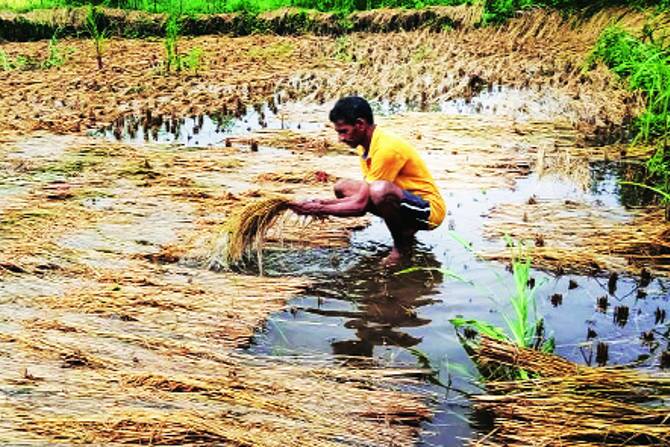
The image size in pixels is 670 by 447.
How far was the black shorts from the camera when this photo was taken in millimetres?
4402

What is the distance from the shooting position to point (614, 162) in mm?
6621

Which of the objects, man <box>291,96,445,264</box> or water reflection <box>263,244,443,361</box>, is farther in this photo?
man <box>291,96,445,264</box>

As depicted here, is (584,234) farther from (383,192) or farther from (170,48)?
(170,48)

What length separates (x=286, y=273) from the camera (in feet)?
14.2

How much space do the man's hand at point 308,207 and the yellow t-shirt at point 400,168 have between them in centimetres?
38

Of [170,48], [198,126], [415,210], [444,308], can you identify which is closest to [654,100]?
[415,210]

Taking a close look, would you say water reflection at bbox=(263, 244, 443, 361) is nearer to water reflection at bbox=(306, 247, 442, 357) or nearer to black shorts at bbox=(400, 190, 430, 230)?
water reflection at bbox=(306, 247, 442, 357)

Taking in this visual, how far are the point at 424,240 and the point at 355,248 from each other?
467mm

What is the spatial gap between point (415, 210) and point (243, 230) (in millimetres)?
1036

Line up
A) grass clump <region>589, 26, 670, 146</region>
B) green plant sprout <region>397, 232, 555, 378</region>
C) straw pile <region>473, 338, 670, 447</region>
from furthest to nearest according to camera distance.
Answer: grass clump <region>589, 26, 670, 146</region> → green plant sprout <region>397, 232, 555, 378</region> → straw pile <region>473, 338, 670, 447</region>

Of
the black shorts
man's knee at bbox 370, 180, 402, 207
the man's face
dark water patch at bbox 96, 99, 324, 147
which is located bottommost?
dark water patch at bbox 96, 99, 324, 147

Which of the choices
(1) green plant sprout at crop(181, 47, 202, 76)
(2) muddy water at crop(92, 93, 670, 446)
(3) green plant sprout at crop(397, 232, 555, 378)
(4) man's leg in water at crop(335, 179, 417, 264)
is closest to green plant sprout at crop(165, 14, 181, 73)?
(1) green plant sprout at crop(181, 47, 202, 76)

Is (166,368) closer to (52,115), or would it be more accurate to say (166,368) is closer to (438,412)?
(438,412)

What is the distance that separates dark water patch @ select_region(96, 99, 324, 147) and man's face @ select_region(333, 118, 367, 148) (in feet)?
11.0
